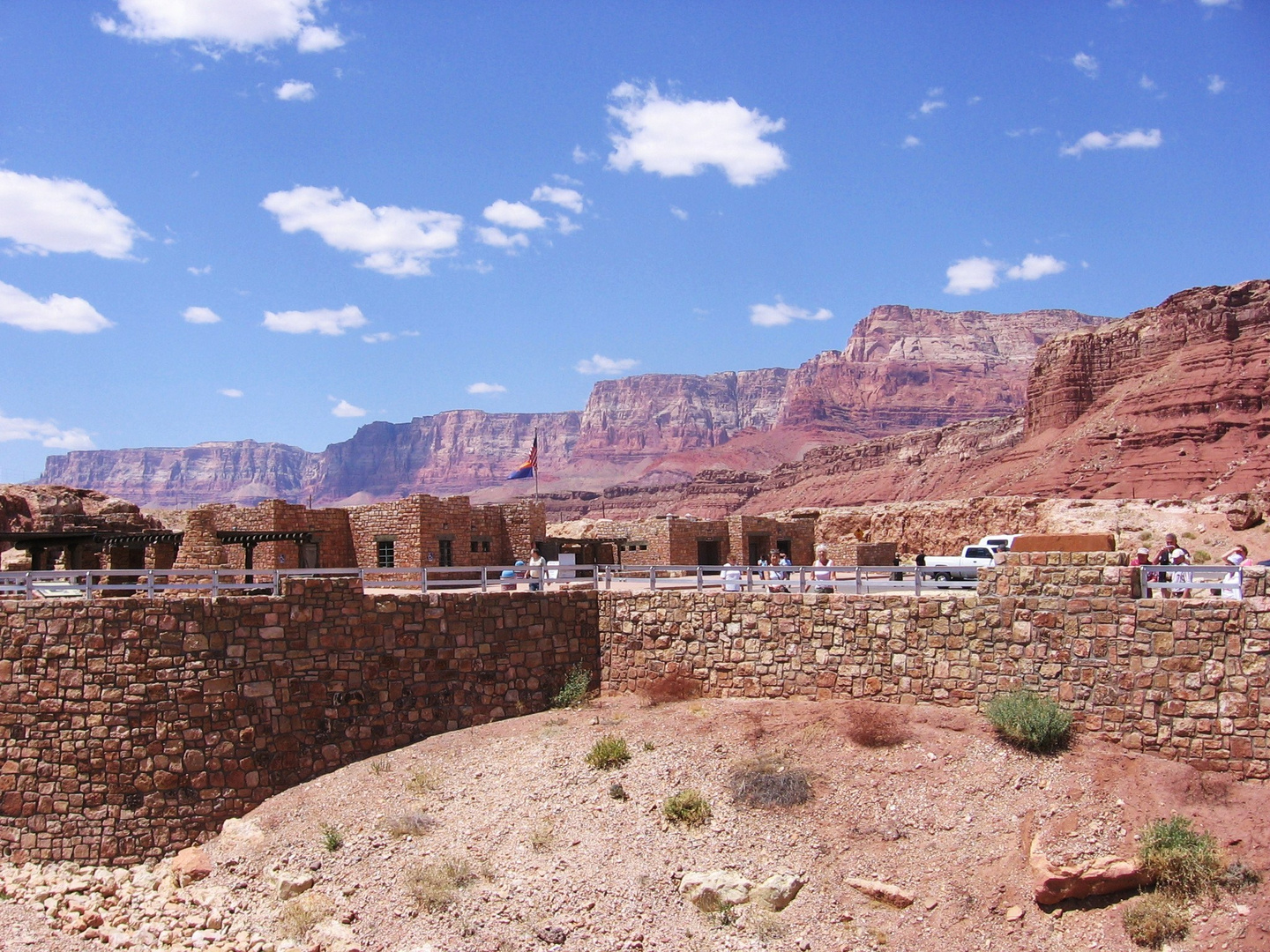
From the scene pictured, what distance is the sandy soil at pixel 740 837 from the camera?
11.5m

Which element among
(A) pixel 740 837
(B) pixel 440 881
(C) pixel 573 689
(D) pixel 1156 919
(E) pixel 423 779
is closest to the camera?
(D) pixel 1156 919

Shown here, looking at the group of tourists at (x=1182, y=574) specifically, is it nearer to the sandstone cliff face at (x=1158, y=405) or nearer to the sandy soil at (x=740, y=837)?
the sandy soil at (x=740, y=837)

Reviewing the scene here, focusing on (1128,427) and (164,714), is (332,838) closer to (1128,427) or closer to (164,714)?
(164,714)

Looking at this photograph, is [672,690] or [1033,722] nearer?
[1033,722]

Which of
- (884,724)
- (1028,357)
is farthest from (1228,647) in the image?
(1028,357)

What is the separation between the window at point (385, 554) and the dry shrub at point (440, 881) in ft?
53.2

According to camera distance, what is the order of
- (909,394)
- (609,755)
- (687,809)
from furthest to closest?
(909,394) < (609,755) < (687,809)

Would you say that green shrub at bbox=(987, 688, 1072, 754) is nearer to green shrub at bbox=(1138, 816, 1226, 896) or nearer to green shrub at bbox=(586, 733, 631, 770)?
green shrub at bbox=(1138, 816, 1226, 896)

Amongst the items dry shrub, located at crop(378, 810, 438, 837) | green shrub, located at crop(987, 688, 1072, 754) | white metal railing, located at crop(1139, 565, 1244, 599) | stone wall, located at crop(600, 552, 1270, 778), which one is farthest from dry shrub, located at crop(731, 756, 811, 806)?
white metal railing, located at crop(1139, 565, 1244, 599)

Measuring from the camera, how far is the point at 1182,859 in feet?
36.5

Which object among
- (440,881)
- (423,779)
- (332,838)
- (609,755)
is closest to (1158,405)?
(609,755)

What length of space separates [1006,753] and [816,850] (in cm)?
306

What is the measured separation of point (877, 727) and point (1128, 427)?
212 ft

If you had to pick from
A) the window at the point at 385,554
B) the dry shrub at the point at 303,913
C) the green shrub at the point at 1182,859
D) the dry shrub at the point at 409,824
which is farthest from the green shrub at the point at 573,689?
the window at the point at 385,554
